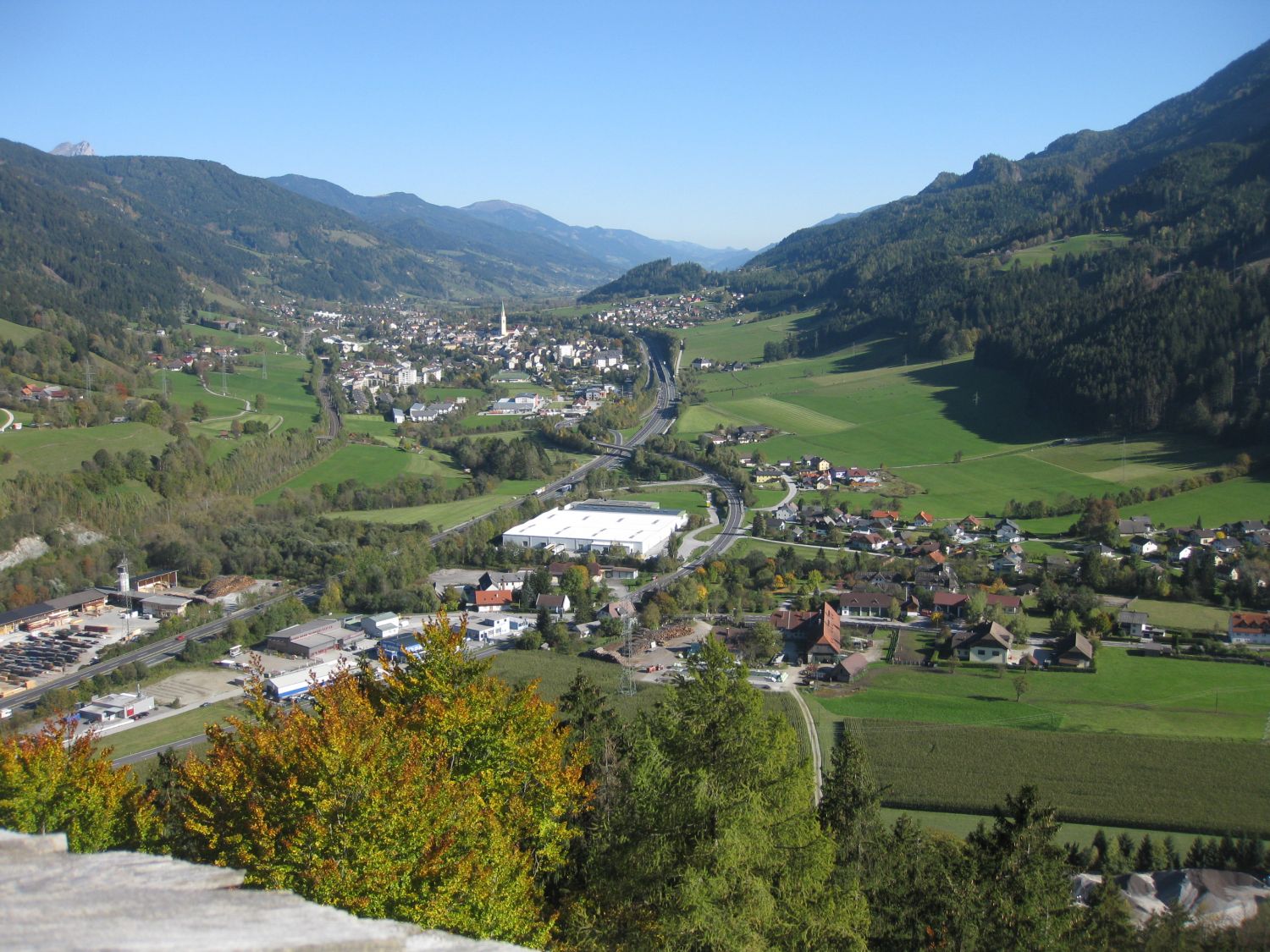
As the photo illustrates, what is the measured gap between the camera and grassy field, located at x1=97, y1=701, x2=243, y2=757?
18391 mm

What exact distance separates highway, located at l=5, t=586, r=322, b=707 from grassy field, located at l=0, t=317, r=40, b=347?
30.0 m

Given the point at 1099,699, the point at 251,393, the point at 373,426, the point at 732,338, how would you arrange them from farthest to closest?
the point at 732,338 < the point at 251,393 < the point at 373,426 < the point at 1099,699

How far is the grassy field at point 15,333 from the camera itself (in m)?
48.4

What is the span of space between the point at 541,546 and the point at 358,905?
2737 centimetres

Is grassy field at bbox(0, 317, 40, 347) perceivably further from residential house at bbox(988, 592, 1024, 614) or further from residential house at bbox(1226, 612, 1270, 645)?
residential house at bbox(1226, 612, 1270, 645)

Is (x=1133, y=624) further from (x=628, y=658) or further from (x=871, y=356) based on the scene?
(x=871, y=356)

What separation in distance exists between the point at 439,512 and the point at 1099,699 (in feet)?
82.6

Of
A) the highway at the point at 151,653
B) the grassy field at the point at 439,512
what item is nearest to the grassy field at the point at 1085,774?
the highway at the point at 151,653

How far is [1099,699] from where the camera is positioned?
63.8 feet

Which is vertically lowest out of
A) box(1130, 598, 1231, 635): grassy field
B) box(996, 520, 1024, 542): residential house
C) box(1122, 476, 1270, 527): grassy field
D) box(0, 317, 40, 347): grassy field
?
box(1130, 598, 1231, 635): grassy field

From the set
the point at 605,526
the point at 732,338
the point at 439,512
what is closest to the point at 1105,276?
the point at 732,338

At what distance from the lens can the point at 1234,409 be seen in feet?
131

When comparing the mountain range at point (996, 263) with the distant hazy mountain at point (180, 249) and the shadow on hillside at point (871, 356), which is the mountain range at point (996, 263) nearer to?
the distant hazy mountain at point (180, 249)

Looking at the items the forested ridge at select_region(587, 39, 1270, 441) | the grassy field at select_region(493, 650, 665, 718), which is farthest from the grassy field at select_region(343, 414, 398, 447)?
the forested ridge at select_region(587, 39, 1270, 441)
